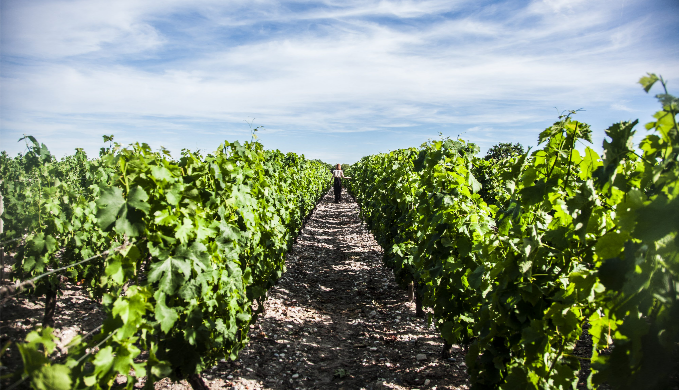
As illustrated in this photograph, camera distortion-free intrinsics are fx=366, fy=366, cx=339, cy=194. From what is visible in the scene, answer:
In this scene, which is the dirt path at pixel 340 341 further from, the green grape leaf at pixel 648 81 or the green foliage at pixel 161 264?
the green grape leaf at pixel 648 81

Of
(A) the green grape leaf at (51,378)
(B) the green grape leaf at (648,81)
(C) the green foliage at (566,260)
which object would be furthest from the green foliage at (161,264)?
(B) the green grape leaf at (648,81)

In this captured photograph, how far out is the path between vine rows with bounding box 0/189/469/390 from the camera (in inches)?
147

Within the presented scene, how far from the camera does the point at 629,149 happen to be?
157 cm

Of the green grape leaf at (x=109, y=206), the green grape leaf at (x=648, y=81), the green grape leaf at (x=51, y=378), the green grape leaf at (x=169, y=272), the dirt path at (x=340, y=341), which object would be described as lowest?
the dirt path at (x=340, y=341)

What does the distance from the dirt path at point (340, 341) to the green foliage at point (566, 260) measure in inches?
29.3

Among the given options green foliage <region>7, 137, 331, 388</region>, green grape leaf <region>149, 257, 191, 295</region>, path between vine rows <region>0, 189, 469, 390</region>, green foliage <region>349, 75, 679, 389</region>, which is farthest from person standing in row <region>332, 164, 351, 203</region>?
green grape leaf <region>149, 257, 191, 295</region>

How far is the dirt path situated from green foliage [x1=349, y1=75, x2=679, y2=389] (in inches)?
29.3

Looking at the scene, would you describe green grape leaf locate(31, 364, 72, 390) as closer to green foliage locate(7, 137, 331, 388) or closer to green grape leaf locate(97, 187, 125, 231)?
green foliage locate(7, 137, 331, 388)

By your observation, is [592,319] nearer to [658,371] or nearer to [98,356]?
[658,371]

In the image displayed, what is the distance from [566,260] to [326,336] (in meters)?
3.51

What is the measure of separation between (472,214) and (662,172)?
2007 mm

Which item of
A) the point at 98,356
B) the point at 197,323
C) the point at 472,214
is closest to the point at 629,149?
the point at 472,214

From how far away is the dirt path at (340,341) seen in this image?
12.4 ft

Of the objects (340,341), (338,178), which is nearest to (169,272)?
(340,341)
